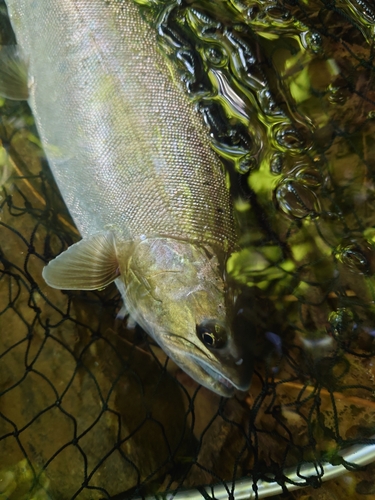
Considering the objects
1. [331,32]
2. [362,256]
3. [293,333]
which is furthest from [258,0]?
[293,333]

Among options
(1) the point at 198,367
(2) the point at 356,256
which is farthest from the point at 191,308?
(2) the point at 356,256

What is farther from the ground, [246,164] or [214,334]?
[246,164]

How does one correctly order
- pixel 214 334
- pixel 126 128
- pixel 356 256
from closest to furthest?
pixel 214 334, pixel 126 128, pixel 356 256

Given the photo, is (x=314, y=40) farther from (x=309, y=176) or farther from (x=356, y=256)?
(x=356, y=256)

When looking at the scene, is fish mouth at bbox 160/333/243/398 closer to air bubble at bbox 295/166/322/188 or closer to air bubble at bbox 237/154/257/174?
air bubble at bbox 237/154/257/174

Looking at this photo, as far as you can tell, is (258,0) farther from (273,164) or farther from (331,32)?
(273,164)

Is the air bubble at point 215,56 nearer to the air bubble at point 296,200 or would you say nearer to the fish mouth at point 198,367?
the air bubble at point 296,200

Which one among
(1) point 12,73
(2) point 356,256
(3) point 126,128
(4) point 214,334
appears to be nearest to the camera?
(4) point 214,334
